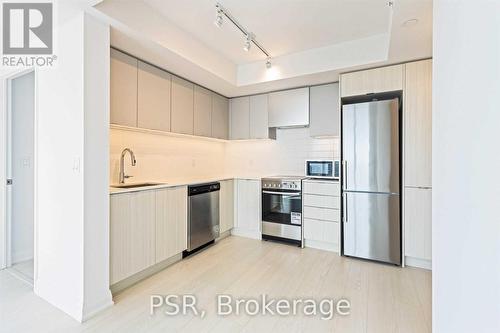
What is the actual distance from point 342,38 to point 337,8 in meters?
0.59

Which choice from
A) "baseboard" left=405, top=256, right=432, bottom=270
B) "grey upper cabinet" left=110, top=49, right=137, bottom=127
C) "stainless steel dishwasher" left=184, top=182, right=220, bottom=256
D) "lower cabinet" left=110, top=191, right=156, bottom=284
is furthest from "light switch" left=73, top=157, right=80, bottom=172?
"baseboard" left=405, top=256, right=432, bottom=270

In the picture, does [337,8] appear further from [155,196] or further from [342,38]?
[155,196]

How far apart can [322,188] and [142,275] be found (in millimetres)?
2325

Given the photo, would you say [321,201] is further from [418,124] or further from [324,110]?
[418,124]

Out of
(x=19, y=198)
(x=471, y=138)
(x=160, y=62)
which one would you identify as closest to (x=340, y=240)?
(x=471, y=138)

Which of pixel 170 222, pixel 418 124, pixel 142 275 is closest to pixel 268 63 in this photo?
pixel 418 124

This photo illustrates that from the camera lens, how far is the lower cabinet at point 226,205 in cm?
367

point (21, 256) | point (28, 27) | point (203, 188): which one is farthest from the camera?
point (203, 188)

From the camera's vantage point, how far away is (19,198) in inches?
116

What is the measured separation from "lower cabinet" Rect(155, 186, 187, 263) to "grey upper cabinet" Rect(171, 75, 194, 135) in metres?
0.85

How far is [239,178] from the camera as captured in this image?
391 cm

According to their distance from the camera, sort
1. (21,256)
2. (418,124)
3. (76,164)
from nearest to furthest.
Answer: (76,164)
(418,124)
(21,256)

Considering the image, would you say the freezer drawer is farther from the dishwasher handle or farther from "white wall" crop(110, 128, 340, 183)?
the dishwasher handle

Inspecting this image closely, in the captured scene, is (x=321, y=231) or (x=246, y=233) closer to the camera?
(x=321, y=231)
